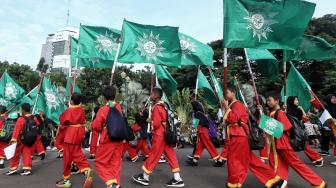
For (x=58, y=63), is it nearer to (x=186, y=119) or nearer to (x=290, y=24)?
(x=186, y=119)

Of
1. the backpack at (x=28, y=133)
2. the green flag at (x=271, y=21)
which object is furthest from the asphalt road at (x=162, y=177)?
the green flag at (x=271, y=21)

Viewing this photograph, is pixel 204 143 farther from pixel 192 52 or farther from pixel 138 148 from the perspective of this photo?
pixel 192 52

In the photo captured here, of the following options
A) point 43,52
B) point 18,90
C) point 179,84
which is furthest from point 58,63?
point 18,90

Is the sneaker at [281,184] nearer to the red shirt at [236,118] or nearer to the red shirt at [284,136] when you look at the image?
the red shirt at [284,136]

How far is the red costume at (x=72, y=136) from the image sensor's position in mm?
6688

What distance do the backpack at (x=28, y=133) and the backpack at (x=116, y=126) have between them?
2.99m

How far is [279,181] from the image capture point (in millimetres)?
5809

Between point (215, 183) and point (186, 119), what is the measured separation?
11.8m

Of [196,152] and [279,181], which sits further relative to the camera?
[196,152]

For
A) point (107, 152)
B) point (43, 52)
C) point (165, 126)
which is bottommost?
point (107, 152)

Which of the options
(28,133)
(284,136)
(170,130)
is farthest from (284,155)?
(28,133)

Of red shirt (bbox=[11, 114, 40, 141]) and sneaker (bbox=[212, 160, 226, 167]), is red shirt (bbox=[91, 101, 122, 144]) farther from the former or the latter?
sneaker (bbox=[212, 160, 226, 167])

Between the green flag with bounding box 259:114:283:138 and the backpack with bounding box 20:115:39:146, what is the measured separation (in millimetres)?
5077

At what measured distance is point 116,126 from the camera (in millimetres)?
5895
